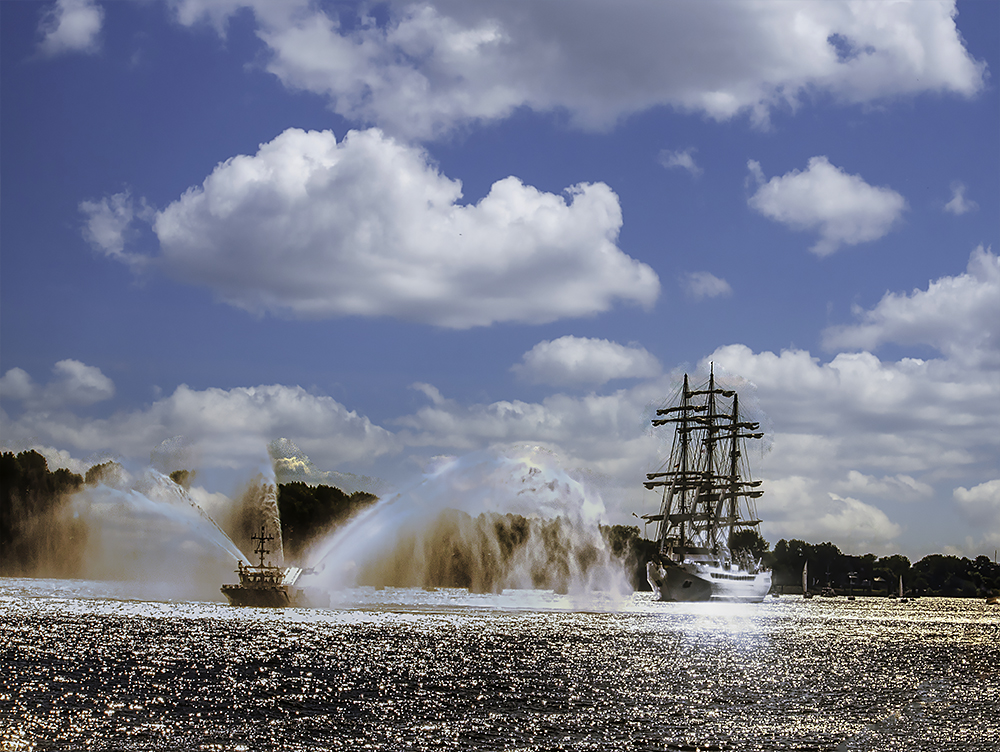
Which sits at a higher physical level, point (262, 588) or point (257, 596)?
point (262, 588)

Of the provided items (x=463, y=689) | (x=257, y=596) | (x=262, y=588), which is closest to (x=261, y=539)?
(x=262, y=588)

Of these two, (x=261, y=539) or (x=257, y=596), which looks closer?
(x=261, y=539)

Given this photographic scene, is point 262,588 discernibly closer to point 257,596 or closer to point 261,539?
point 257,596

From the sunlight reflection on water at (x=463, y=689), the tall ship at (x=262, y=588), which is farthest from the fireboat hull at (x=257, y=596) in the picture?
the sunlight reflection on water at (x=463, y=689)

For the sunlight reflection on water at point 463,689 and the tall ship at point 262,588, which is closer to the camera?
the sunlight reflection on water at point 463,689

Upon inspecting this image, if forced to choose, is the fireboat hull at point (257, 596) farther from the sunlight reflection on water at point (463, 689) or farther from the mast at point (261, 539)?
the sunlight reflection on water at point (463, 689)

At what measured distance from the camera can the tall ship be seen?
116375 mm

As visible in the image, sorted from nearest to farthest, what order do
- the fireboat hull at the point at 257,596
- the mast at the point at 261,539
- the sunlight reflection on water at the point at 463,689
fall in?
the sunlight reflection on water at the point at 463,689 → the fireboat hull at the point at 257,596 → the mast at the point at 261,539

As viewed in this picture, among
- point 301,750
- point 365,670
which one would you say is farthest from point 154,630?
point 301,750

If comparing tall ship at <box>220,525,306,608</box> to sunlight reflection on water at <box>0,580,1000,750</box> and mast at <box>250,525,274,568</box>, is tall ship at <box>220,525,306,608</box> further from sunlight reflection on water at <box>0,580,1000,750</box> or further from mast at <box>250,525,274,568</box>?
sunlight reflection on water at <box>0,580,1000,750</box>

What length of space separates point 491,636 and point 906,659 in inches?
1356

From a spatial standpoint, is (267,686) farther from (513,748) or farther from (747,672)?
(747,672)

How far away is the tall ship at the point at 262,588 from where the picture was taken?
4582 inches

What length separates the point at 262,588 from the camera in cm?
11606
